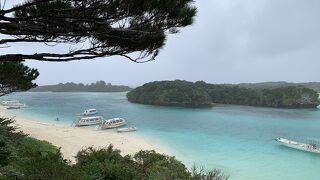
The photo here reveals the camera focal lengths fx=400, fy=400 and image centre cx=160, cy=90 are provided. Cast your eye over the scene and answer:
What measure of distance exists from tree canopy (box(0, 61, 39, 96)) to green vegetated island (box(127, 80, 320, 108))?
6344 cm

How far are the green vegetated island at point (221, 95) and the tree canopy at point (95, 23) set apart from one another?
7021cm

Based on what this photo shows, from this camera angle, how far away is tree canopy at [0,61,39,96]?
39.3ft

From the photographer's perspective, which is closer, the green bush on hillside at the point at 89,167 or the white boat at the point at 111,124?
the green bush on hillside at the point at 89,167

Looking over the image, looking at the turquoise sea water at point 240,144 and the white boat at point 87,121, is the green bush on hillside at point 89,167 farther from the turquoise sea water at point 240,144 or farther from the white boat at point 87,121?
the white boat at point 87,121

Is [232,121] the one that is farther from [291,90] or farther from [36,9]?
[36,9]

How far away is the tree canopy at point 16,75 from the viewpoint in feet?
39.3

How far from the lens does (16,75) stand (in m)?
12.5

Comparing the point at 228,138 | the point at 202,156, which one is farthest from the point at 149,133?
the point at 202,156

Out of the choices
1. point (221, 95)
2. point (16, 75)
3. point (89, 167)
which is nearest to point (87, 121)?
point (16, 75)

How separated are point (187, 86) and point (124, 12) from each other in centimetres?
7610

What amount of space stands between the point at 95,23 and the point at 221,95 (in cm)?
7941

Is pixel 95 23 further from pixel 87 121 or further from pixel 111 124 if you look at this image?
pixel 87 121

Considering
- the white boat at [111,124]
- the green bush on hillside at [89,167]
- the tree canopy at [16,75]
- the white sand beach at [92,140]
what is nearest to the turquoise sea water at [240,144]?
the white sand beach at [92,140]

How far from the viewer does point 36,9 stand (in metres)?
5.74
